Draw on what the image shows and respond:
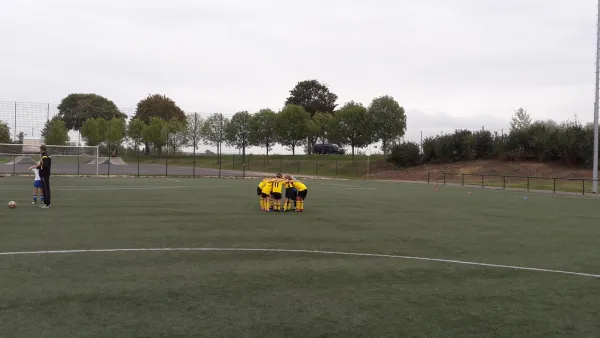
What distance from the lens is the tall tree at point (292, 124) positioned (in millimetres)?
69375

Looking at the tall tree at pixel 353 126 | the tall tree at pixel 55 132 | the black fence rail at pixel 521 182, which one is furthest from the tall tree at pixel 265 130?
the tall tree at pixel 55 132

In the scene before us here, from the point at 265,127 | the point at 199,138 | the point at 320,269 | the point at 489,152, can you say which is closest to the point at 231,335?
the point at 320,269

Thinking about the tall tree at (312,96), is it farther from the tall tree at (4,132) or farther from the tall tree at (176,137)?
the tall tree at (4,132)

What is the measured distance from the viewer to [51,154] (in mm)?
41000

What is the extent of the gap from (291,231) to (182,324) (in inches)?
259

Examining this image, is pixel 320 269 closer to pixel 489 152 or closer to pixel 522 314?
pixel 522 314

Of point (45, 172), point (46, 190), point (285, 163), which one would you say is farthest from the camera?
point (285, 163)

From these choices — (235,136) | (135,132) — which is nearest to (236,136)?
(235,136)

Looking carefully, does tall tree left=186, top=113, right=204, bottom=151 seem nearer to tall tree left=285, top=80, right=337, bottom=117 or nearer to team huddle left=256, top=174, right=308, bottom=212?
team huddle left=256, top=174, right=308, bottom=212

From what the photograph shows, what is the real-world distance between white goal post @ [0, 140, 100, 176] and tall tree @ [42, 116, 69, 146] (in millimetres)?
1399

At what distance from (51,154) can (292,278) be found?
130 feet

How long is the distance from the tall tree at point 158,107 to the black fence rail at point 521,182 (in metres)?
61.2

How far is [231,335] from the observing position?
4.69 meters

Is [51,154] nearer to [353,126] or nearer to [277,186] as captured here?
[277,186]
